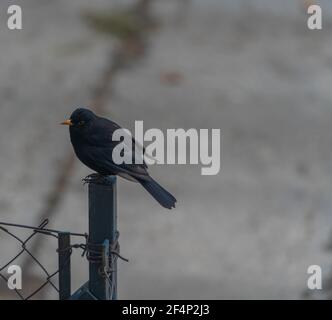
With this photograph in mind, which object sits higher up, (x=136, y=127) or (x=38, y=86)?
(x=38, y=86)

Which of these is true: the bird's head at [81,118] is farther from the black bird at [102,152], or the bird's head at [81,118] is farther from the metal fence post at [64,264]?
the metal fence post at [64,264]

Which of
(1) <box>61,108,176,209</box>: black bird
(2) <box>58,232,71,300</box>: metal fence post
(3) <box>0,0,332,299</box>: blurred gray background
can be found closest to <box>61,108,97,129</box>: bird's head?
(1) <box>61,108,176,209</box>: black bird

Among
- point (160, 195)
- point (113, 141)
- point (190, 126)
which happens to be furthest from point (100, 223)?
point (190, 126)

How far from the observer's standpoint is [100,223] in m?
2.54

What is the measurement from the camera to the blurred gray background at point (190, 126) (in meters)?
5.96

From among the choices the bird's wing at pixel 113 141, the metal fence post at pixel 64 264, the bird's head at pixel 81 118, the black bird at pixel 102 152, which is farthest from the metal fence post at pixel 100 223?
the bird's head at pixel 81 118

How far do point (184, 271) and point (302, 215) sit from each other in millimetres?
1022

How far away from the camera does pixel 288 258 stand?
6094 millimetres

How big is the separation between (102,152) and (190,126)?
3.69 meters

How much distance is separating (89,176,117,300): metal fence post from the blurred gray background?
3.03 m

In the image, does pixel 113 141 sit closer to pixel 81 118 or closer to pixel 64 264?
pixel 81 118

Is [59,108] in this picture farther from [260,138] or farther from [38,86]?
[260,138]
